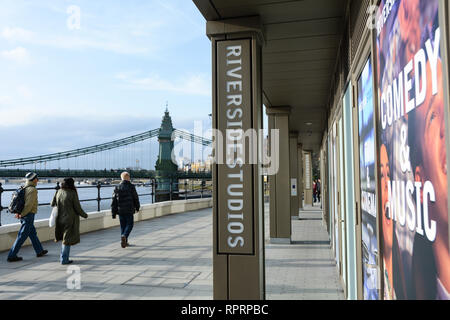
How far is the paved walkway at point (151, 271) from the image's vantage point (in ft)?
13.6

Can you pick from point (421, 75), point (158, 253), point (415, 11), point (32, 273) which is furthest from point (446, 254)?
point (158, 253)

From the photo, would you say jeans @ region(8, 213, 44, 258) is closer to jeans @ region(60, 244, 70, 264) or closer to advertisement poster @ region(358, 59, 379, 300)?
jeans @ region(60, 244, 70, 264)

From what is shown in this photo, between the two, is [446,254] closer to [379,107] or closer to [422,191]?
[422,191]

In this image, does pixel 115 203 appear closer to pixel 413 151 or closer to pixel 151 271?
pixel 151 271

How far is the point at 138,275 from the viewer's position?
16.1 ft

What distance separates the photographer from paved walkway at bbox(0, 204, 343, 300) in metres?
4.15

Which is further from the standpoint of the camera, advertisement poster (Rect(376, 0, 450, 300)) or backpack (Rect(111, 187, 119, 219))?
backpack (Rect(111, 187, 119, 219))

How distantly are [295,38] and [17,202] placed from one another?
16.3 feet

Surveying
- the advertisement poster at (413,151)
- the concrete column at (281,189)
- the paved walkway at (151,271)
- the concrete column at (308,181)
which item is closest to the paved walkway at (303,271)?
the paved walkway at (151,271)

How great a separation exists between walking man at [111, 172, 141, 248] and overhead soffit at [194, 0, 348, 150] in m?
3.26

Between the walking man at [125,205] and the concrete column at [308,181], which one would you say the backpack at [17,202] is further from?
the concrete column at [308,181]

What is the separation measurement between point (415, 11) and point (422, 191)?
56cm

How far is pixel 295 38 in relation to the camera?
374 cm

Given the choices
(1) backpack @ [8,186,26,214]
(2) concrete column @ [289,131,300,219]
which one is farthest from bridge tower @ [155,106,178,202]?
(1) backpack @ [8,186,26,214]
